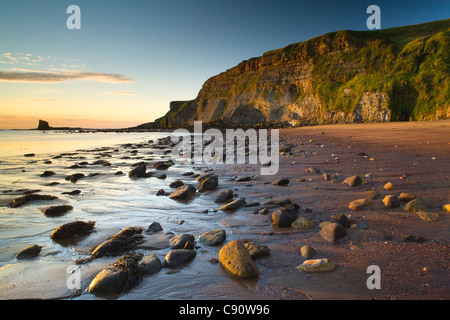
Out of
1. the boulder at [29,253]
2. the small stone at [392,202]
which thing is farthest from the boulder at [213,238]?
the small stone at [392,202]

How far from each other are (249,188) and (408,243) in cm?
353

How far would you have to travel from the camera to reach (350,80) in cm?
3909

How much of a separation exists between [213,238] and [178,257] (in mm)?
566

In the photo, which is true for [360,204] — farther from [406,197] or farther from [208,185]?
[208,185]

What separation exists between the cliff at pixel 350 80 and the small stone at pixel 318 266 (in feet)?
106

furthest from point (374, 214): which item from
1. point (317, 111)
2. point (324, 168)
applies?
point (317, 111)

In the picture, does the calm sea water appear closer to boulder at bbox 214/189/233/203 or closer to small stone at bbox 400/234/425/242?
boulder at bbox 214/189/233/203

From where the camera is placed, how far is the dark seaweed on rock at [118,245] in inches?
115

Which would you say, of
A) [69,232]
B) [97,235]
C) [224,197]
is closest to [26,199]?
Answer: [69,232]

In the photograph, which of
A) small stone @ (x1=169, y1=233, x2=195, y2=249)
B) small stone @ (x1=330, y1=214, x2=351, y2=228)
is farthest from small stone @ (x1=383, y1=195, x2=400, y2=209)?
small stone @ (x1=169, y1=233, x2=195, y2=249)

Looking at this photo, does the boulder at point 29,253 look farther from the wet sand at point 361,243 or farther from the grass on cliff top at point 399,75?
the grass on cliff top at point 399,75

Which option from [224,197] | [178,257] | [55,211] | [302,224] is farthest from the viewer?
[224,197]

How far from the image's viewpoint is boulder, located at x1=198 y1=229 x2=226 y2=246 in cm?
306

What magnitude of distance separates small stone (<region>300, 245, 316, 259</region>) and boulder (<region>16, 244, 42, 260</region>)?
3145mm
